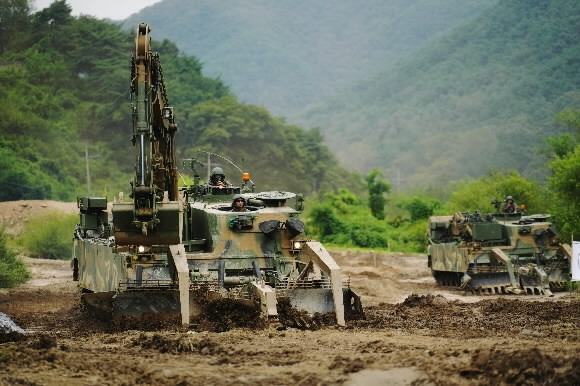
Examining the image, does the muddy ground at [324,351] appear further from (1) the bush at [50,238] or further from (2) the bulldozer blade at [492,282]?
Answer: (1) the bush at [50,238]

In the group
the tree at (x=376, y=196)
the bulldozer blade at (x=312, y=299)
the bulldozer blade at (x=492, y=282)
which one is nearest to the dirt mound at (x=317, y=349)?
the bulldozer blade at (x=312, y=299)

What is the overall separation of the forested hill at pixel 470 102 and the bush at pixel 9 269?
47.8 m

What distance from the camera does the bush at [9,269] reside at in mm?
34188

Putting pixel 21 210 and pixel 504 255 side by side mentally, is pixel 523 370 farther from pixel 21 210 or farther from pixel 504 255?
pixel 21 210

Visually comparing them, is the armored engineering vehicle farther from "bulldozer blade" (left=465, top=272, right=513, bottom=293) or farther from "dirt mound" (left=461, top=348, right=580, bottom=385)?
"bulldozer blade" (left=465, top=272, right=513, bottom=293)

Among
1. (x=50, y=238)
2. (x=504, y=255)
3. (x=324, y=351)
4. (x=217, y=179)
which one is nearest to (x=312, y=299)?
(x=324, y=351)

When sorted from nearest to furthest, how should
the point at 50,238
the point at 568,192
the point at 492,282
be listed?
1. the point at 492,282
2. the point at 568,192
3. the point at 50,238

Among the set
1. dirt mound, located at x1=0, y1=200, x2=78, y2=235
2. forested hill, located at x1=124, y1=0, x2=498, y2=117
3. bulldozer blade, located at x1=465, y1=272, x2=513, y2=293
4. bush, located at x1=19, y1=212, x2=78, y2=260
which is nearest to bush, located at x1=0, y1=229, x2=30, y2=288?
bush, located at x1=19, y1=212, x2=78, y2=260

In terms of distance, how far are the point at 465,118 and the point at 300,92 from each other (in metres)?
66.0

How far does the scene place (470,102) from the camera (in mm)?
111750

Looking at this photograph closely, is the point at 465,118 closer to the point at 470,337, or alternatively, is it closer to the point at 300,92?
the point at 300,92

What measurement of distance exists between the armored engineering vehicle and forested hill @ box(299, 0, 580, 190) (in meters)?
55.1

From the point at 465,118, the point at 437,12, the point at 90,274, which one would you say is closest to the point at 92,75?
the point at 465,118

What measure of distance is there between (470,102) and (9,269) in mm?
81364
